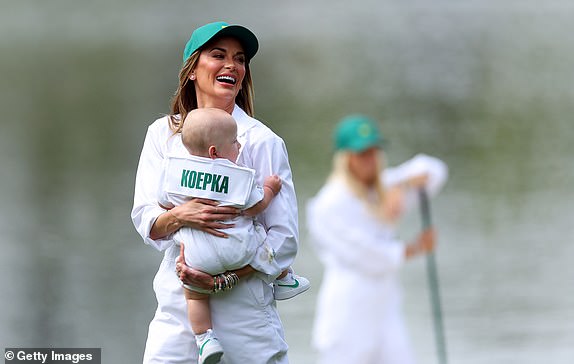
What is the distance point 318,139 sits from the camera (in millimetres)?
10219

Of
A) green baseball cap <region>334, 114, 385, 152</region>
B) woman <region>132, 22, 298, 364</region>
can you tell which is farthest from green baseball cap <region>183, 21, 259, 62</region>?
green baseball cap <region>334, 114, 385, 152</region>

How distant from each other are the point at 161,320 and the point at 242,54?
0.79 metres

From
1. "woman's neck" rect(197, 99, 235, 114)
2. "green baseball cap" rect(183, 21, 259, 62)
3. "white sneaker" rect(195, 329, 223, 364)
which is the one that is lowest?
"white sneaker" rect(195, 329, 223, 364)

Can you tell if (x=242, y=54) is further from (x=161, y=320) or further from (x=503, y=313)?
(x=503, y=313)

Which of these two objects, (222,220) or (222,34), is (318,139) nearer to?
(222,34)

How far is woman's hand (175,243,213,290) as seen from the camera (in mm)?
2980

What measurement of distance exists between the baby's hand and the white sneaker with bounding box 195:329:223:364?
0.42 m

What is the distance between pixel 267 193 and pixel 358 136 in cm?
82

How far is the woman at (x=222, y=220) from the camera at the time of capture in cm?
309

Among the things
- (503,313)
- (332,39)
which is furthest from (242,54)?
(332,39)

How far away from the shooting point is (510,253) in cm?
689
